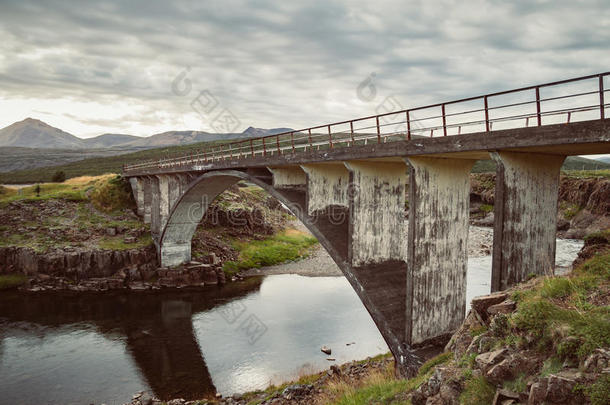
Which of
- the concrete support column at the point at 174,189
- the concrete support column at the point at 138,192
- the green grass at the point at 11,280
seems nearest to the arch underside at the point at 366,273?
the concrete support column at the point at 174,189

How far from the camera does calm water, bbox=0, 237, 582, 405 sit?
17766 millimetres

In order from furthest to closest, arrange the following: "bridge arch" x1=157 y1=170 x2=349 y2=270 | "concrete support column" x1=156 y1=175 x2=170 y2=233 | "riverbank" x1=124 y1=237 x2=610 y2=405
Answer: "concrete support column" x1=156 y1=175 x2=170 y2=233 < "bridge arch" x1=157 y1=170 x2=349 y2=270 < "riverbank" x1=124 y1=237 x2=610 y2=405

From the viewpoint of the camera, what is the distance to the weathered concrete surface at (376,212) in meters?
13.3

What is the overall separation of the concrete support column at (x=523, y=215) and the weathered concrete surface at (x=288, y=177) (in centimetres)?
1105

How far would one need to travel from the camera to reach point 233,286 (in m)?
33.8

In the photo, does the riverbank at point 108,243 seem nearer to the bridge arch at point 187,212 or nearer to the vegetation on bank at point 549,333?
→ the bridge arch at point 187,212

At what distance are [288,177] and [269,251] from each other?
25462mm

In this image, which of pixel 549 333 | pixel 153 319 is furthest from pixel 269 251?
pixel 549 333

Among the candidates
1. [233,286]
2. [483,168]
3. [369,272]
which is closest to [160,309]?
[233,286]

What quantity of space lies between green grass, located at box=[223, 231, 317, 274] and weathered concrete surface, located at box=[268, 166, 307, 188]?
20.6 m

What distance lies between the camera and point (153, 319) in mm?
26234

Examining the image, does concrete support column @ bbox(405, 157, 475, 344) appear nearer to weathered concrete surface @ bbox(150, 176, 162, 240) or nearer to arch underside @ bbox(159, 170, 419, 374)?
arch underside @ bbox(159, 170, 419, 374)

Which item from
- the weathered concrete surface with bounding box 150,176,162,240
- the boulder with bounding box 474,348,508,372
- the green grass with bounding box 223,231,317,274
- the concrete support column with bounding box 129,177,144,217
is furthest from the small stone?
the concrete support column with bounding box 129,177,144,217

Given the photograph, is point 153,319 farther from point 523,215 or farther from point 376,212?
point 523,215
